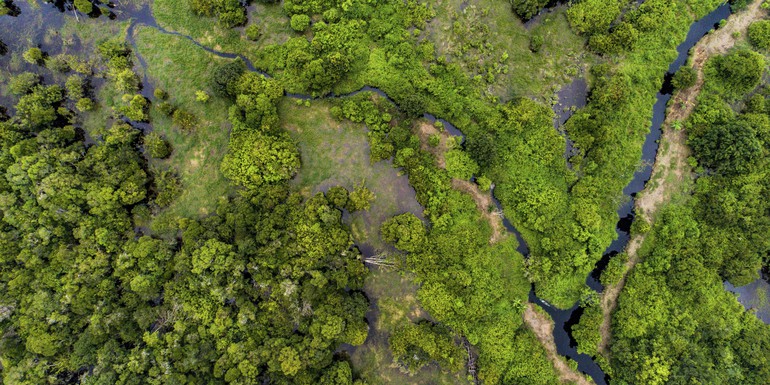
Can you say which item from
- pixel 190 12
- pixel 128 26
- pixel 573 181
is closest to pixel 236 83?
pixel 190 12

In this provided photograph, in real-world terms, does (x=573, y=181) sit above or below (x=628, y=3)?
below

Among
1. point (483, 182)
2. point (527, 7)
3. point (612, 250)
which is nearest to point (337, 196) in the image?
point (483, 182)

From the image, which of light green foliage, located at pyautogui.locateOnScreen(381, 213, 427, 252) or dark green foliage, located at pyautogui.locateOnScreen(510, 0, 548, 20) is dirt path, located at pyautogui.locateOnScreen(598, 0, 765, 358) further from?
light green foliage, located at pyautogui.locateOnScreen(381, 213, 427, 252)

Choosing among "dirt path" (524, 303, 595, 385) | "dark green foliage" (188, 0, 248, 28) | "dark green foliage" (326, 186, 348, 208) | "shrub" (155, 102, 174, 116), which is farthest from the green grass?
"dirt path" (524, 303, 595, 385)

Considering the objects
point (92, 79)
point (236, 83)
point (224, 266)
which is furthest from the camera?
point (92, 79)

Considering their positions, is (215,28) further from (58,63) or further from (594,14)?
(594,14)

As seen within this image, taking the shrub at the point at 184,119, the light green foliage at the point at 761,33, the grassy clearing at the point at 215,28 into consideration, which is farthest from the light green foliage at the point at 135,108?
the light green foliage at the point at 761,33

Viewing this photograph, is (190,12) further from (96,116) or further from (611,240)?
(611,240)
